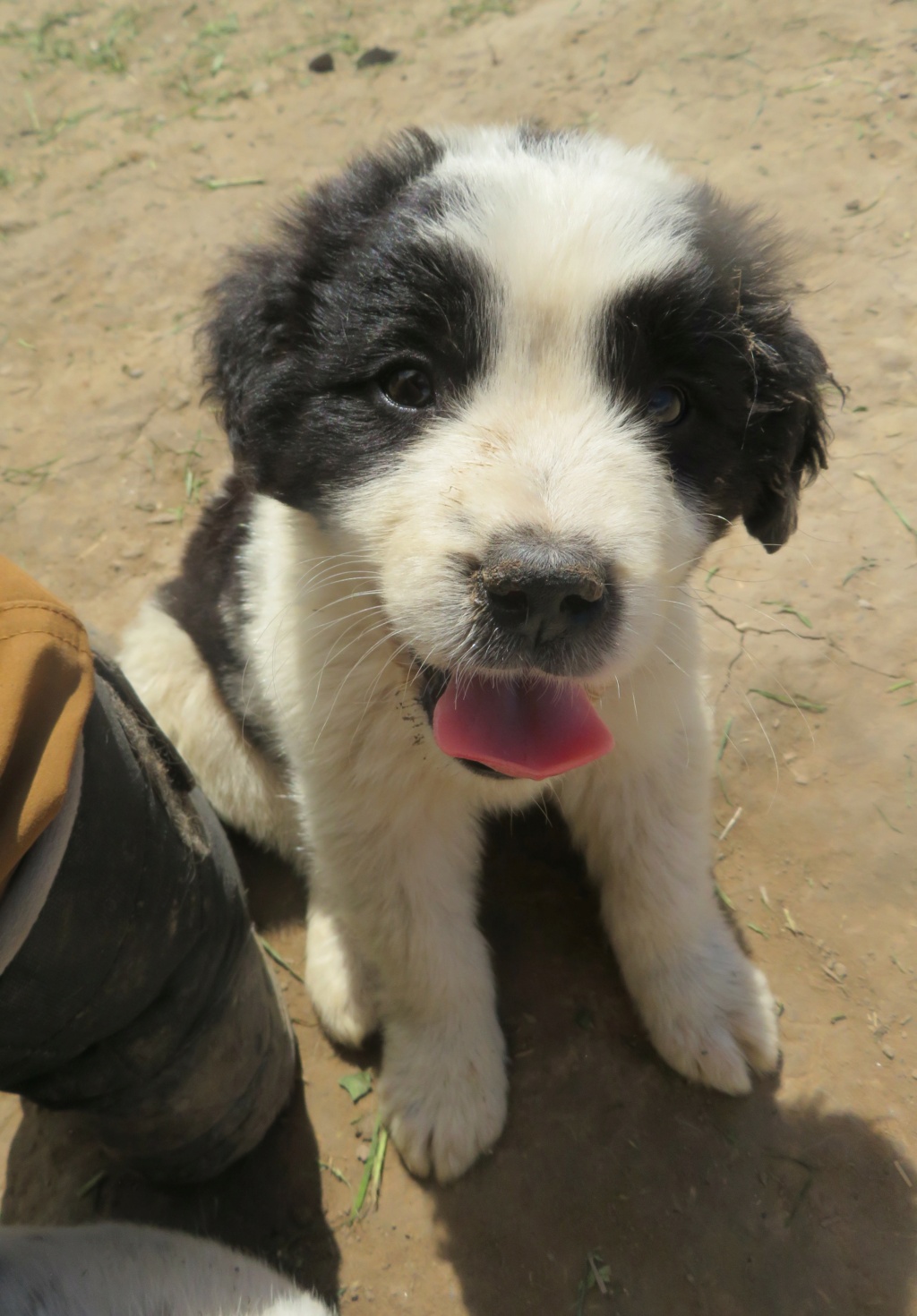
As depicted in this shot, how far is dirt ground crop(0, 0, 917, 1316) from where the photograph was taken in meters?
2.12

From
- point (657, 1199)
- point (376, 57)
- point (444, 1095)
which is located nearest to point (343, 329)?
point (444, 1095)

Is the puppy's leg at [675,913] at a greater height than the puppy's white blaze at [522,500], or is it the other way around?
the puppy's white blaze at [522,500]

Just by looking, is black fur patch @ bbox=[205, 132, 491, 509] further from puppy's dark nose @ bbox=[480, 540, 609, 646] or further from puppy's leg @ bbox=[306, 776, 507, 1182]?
puppy's leg @ bbox=[306, 776, 507, 1182]

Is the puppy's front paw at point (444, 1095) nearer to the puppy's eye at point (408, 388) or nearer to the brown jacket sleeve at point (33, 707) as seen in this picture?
the brown jacket sleeve at point (33, 707)

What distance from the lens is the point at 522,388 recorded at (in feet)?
5.56

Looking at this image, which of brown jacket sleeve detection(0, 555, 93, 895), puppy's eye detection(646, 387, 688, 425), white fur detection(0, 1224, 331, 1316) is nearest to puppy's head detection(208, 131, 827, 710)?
puppy's eye detection(646, 387, 688, 425)

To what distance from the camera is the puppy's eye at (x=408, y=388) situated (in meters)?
1.77

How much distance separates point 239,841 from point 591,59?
15.6ft

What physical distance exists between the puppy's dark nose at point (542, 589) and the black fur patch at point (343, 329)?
429mm

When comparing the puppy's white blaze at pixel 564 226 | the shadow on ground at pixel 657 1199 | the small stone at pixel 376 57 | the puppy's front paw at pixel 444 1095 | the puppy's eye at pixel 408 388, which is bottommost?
the shadow on ground at pixel 657 1199

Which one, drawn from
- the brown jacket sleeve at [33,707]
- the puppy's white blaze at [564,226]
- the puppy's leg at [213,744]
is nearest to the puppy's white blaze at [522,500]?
the puppy's white blaze at [564,226]

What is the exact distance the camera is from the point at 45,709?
141cm

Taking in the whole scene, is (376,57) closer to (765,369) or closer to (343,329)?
(343,329)

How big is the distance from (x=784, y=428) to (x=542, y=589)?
32.1 inches
